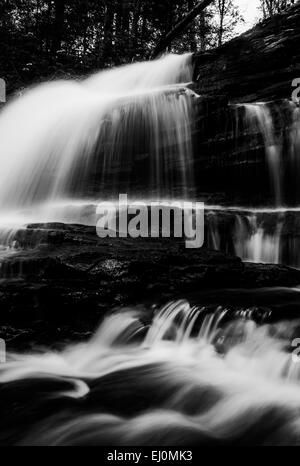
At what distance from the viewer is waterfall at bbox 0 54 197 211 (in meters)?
8.77

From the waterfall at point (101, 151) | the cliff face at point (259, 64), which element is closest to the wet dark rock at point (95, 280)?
the waterfall at point (101, 151)

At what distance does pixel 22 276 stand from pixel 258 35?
32.8 ft

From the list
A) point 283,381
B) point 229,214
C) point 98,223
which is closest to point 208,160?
point 229,214

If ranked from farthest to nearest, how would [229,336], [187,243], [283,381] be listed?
[187,243]
[229,336]
[283,381]

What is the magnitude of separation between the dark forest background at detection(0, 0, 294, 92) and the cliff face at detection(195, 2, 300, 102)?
6.68 metres

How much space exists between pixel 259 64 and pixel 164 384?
931 cm

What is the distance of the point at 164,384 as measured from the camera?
3.54 meters

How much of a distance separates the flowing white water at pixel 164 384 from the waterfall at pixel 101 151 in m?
4.75

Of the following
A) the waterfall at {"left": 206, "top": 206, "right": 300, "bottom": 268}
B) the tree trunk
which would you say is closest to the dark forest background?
the tree trunk

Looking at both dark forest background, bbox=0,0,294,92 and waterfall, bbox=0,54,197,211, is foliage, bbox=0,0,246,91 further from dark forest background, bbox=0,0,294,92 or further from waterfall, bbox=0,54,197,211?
waterfall, bbox=0,54,197,211

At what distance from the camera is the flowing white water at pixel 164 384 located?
2.86 m

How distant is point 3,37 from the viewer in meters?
16.6

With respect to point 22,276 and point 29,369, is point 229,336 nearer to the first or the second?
point 29,369

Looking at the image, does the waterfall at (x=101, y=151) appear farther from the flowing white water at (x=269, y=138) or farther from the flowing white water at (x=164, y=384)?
the flowing white water at (x=164, y=384)
